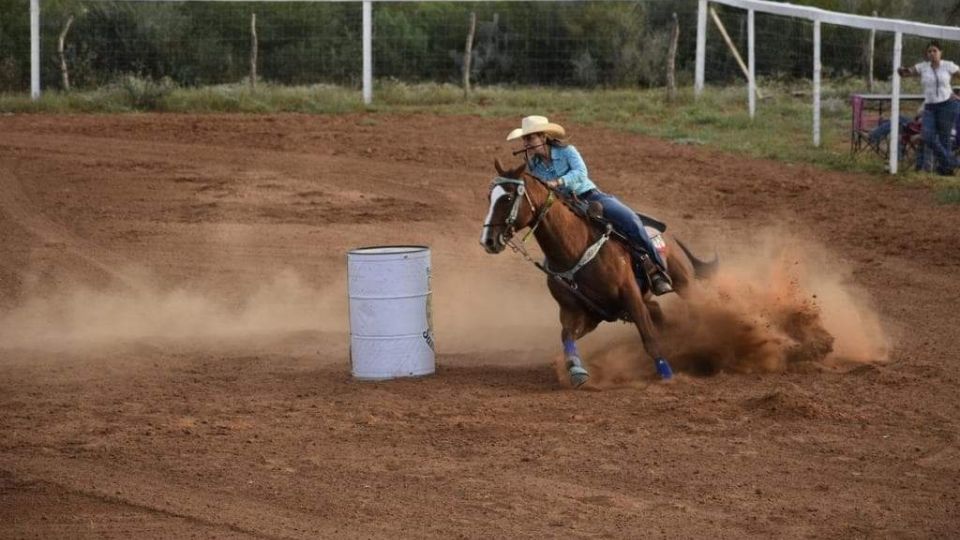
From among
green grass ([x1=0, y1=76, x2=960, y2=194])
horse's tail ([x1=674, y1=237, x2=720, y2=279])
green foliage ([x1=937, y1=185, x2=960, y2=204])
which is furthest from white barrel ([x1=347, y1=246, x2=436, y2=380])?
green grass ([x1=0, y1=76, x2=960, y2=194])

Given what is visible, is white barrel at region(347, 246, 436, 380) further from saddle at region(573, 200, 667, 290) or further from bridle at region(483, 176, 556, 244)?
saddle at region(573, 200, 667, 290)

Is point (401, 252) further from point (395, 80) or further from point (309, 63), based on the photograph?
point (309, 63)

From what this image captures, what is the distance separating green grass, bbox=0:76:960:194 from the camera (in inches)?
1030

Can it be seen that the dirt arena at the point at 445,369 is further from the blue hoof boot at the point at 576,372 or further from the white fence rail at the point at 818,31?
the white fence rail at the point at 818,31

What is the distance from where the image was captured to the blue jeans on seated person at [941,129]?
20.6 m

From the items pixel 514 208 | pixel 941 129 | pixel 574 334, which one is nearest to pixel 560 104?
pixel 941 129

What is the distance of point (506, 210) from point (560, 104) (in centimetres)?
1889

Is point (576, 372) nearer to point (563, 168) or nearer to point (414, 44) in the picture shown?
point (563, 168)

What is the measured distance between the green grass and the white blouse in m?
3.94

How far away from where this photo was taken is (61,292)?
15.9 m

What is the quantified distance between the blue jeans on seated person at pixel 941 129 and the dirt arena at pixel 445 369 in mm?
1114

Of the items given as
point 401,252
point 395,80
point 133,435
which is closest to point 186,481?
point 133,435

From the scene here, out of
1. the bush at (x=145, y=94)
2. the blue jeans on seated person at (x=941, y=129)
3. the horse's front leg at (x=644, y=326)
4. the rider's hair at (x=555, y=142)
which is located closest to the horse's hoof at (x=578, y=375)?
the horse's front leg at (x=644, y=326)

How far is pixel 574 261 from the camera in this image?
36.6ft
